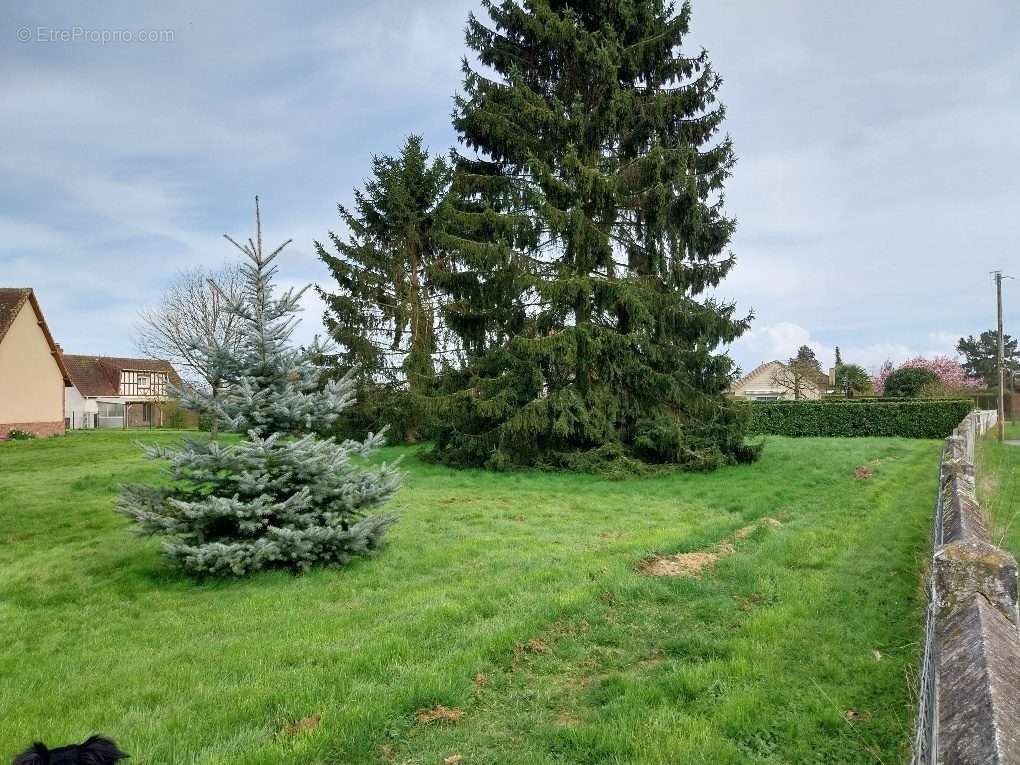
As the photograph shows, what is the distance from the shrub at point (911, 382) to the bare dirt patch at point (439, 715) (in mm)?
36674

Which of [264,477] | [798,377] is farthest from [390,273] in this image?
[798,377]

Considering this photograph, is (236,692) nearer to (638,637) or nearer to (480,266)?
(638,637)

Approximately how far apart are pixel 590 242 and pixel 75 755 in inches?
546

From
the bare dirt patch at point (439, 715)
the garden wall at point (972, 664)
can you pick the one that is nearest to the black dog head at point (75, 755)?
the bare dirt patch at point (439, 715)

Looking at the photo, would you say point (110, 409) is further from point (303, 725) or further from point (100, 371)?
point (303, 725)

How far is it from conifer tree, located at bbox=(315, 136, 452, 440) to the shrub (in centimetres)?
2728

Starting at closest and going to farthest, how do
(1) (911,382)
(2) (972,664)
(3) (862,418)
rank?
1. (2) (972,664)
2. (3) (862,418)
3. (1) (911,382)

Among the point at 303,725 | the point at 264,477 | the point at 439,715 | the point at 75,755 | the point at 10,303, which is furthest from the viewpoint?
the point at 10,303

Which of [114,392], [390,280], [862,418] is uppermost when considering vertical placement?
[390,280]

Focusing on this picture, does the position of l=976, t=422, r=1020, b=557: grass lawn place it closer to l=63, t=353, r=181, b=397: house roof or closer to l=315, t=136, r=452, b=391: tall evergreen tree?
l=315, t=136, r=452, b=391: tall evergreen tree

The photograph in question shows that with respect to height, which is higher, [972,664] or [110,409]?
[110,409]

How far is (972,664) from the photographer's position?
1.83 metres

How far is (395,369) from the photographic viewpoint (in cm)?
2227

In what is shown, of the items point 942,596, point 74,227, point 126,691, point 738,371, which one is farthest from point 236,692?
point 74,227
